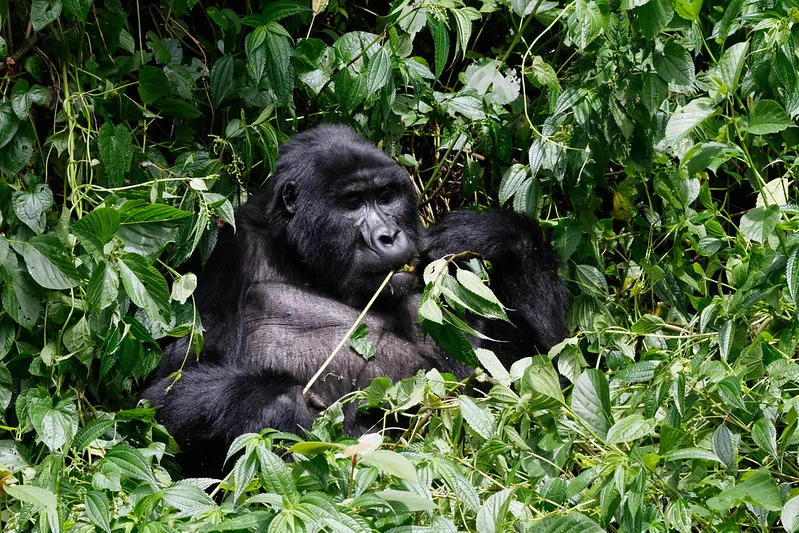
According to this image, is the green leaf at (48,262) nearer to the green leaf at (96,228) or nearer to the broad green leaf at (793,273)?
the green leaf at (96,228)

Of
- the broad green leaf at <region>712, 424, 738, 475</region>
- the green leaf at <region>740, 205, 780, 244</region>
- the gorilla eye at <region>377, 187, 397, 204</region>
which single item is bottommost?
the broad green leaf at <region>712, 424, 738, 475</region>

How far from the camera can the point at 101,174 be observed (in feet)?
12.7

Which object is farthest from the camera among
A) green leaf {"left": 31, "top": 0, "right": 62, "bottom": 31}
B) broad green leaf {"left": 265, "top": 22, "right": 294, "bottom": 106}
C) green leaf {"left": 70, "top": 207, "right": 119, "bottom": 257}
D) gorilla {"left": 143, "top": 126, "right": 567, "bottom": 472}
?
gorilla {"left": 143, "top": 126, "right": 567, "bottom": 472}

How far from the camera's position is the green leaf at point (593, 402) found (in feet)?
8.50

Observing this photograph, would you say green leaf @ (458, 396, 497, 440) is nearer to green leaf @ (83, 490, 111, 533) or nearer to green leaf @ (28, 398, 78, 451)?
green leaf @ (83, 490, 111, 533)

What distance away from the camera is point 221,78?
13.6 feet

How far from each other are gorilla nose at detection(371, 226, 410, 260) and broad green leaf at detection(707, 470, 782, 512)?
174 cm

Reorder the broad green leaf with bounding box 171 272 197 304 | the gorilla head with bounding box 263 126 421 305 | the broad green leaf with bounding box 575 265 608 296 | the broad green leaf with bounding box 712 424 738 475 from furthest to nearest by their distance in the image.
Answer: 1. the broad green leaf with bounding box 575 265 608 296
2. the gorilla head with bounding box 263 126 421 305
3. the broad green leaf with bounding box 171 272 197 304
4. the broad green leaf with bounding box 712 424 738 475

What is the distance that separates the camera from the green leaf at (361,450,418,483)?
2.20 metres

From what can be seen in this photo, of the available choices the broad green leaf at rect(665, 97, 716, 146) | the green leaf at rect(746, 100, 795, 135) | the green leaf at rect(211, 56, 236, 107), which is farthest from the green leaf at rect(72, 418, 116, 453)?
the green leaf at rect(746, 100, 795, 135)

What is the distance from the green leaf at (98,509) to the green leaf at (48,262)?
93 centimetres

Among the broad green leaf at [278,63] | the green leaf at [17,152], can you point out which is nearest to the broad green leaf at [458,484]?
the broad green leaf at [278,63]

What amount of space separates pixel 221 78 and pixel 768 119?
2.19 meters

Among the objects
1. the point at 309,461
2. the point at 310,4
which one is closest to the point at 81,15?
the point at 310,4
